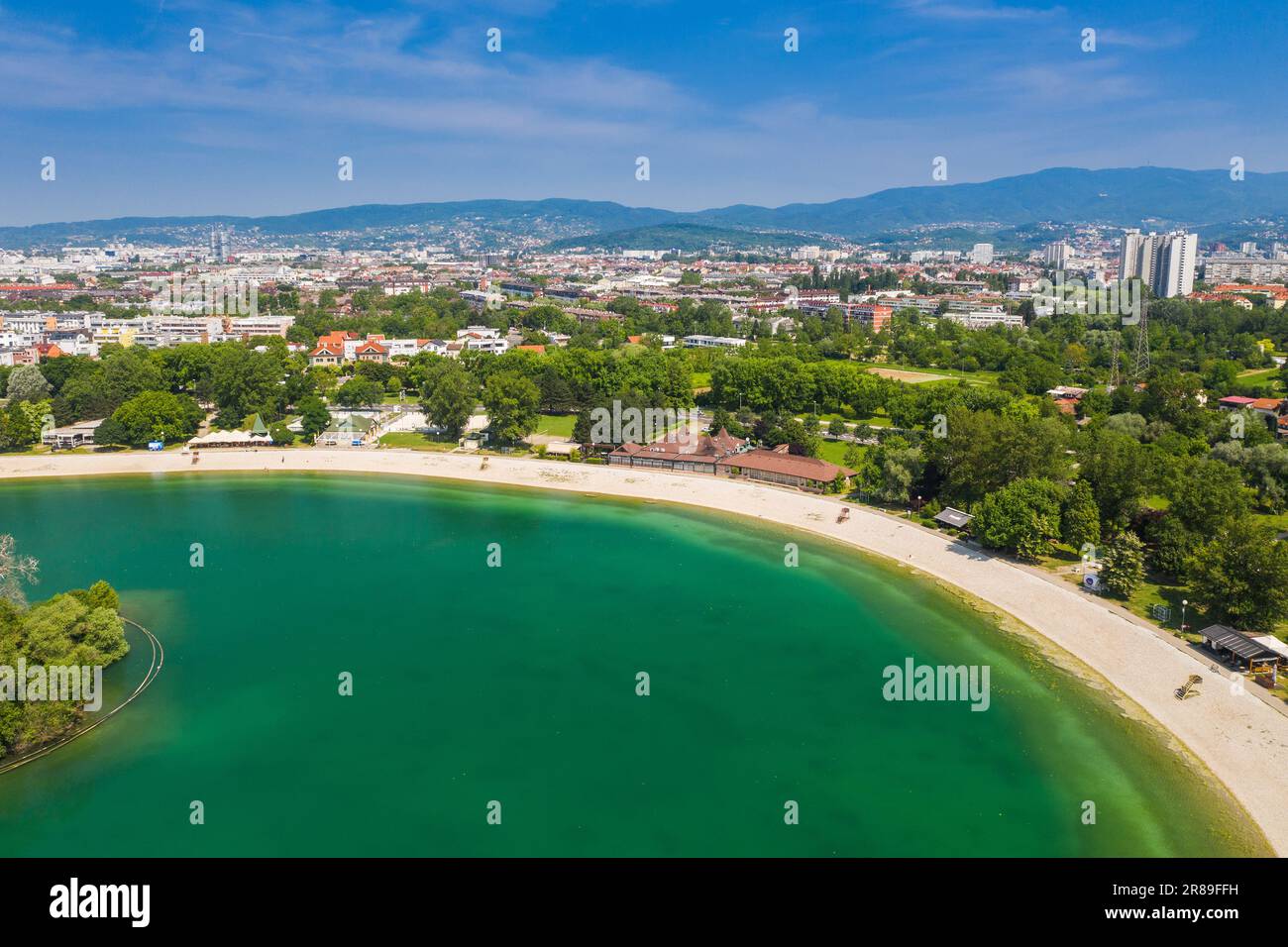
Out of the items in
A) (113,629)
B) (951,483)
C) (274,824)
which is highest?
(951,483)

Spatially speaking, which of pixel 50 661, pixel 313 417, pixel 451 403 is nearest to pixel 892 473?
pixel 451 403

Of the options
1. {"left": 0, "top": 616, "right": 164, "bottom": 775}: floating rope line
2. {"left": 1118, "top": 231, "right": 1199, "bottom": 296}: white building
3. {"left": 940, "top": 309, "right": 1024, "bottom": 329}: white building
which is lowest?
{"left": 0, "top": 616, "right": 164, "bottom": 775}: floating rope line

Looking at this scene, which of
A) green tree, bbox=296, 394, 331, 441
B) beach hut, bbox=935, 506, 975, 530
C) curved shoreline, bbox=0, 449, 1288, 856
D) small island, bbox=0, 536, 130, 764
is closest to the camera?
curved shoreline, bbox=0, 449, 1288, 856

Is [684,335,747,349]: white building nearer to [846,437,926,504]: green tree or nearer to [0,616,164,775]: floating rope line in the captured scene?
[846,437,926,504]: green tree

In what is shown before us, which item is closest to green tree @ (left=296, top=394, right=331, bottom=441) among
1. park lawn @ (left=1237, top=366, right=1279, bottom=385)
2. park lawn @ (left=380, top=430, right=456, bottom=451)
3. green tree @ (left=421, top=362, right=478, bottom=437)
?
park lawn @ (left=380, top=430, right=456, bottom=451)

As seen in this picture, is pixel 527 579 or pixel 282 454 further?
pixel 282 454

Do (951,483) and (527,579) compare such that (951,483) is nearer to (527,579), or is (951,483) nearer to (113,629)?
(527,579)
